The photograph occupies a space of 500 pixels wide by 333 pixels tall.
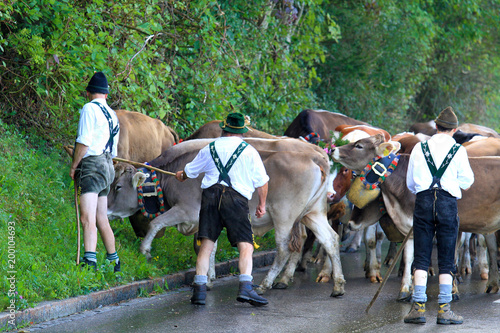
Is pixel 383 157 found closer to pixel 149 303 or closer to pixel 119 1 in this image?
pixel 149 303

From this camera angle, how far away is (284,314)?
24.4ft

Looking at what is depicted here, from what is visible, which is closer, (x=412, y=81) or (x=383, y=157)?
(x=383, y=157)

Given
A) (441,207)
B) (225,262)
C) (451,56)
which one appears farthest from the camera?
(451,56)

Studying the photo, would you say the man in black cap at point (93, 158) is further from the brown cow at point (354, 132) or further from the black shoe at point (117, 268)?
the brown cow at point (354, 132)

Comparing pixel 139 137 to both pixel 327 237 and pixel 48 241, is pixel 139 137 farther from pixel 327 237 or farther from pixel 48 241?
pixel 327 237

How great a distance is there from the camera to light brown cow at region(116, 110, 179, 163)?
1092cm

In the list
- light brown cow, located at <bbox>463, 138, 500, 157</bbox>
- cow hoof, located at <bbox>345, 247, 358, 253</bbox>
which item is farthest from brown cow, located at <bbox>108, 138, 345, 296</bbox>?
cow hoof, located at <bbox>345, 247, 358, 253</bbox>

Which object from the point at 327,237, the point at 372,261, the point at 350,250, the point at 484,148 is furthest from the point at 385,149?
the point at 350,250

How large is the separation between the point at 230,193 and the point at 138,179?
2.23m

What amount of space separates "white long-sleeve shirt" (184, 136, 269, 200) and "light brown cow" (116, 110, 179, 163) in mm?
3310

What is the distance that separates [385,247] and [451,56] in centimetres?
1405

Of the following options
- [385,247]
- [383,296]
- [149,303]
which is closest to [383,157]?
[383,296]

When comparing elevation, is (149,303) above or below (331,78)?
below

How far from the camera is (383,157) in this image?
30.3 ft
